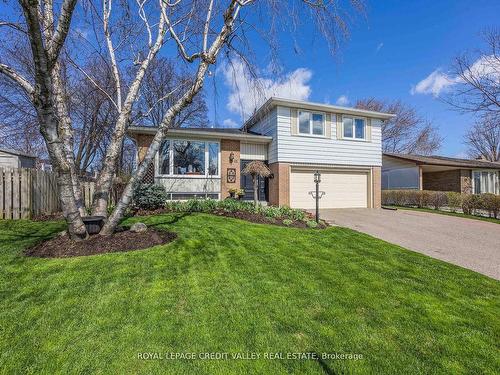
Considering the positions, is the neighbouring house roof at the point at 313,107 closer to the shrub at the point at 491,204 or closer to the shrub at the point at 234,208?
the shrub at the point at 234,208

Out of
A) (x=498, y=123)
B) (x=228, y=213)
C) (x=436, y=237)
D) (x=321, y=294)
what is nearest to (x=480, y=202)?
(x=498, y=123)

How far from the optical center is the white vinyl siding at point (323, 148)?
38.4ft

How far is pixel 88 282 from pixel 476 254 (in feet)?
25.6

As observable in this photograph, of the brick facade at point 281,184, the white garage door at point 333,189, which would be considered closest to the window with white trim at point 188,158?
the brick facade at point 281,184

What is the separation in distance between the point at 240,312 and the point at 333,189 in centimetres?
1133

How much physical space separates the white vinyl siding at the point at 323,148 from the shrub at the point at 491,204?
497 cm

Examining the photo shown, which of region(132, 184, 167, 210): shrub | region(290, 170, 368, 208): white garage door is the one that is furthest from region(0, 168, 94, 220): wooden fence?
region(290, 170, 368, 208): white garage door

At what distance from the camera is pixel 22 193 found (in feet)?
24.1

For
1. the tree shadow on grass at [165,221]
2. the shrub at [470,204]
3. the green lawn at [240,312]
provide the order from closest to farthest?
the green lawn at [240,312], the tree shadow on grass at [165,221], the shrub at [470,204]

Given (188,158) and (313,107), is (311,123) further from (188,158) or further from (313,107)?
(188,158)

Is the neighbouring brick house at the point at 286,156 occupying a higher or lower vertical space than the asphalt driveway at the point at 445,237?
higher

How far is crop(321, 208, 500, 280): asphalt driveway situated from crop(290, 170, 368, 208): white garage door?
274cm

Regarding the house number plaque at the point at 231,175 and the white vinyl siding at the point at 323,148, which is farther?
the house number plaque at the point at 231,175

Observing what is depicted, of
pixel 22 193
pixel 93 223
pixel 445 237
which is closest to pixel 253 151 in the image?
pixel 445 237
